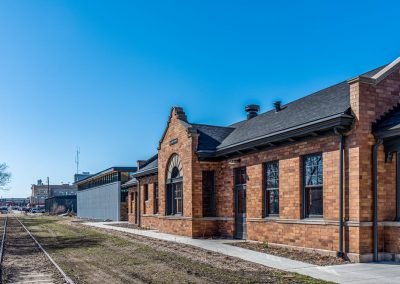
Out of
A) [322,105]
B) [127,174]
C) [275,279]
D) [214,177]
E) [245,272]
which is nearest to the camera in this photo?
[275,279]

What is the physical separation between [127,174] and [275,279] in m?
34.1

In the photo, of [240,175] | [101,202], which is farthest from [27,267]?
[101,202]

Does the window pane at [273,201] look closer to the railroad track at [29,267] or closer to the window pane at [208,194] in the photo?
the window pane at [208,194]

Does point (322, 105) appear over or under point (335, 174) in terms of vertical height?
over

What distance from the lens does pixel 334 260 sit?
1235cm

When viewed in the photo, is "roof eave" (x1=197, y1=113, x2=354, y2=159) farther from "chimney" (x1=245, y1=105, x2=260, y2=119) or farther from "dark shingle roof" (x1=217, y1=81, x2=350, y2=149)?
"chimney" (x1=245, y1=105, x2=260, y2=119)

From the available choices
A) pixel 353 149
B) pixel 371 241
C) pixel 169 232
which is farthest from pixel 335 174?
pixel 169 232

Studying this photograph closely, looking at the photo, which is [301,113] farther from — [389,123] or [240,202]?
[240,202]

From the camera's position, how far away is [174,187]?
2314cm

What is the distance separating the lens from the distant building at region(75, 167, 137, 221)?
42312 millimetres

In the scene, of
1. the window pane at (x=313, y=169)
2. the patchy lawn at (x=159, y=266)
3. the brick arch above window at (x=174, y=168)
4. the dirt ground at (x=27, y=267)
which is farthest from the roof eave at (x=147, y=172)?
the window pane at (x=313, y=169)

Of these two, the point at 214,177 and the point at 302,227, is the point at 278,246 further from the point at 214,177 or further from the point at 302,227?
the point at 214,177

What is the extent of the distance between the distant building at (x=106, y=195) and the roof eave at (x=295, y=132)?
24213 mm

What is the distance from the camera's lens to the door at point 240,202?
18.7 metres
